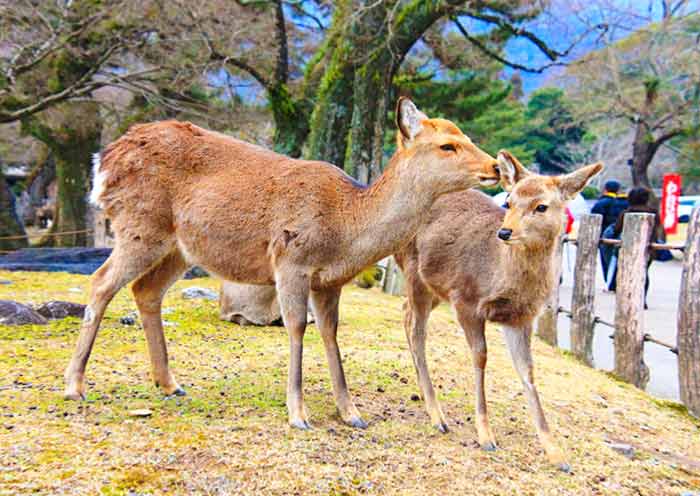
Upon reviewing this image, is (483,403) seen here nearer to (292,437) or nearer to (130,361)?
(292,437)

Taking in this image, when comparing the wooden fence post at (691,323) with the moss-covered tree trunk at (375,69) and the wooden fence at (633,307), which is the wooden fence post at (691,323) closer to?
the wooden fence at (633,307)

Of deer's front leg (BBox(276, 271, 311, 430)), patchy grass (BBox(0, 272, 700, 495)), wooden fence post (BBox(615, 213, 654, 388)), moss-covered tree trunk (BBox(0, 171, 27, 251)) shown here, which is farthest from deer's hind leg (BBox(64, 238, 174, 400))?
moss-covered tree trunk (BBox(0, 171, 27, 251))

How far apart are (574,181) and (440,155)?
0.92 m

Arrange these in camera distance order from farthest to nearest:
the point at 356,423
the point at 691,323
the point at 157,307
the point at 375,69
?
1. the point at 375,69
2. the point at 691,323
3. the point at 157,307
4. the point at 356,423

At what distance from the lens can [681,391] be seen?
568 cm

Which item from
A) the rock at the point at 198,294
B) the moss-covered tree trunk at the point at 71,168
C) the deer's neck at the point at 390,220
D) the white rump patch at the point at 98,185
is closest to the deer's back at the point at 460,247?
the deer's neck at the point at 390,220

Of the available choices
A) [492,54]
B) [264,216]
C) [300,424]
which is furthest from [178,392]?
[492,54]

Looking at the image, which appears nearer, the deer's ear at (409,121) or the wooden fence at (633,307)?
the deer's ear at (409,121)

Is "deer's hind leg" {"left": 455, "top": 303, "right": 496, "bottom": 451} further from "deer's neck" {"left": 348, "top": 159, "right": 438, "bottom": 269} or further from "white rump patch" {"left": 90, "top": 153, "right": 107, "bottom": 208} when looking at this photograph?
"white rump patch" {"left": 90, "top": 153, "right": 107, "bottom": 208}

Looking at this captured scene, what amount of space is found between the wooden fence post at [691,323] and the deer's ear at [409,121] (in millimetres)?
2921

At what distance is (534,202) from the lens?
3.86 meters

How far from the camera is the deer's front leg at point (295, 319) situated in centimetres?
366

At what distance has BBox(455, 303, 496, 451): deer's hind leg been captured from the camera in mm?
3819

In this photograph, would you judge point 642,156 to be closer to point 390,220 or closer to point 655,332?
point 655,332
